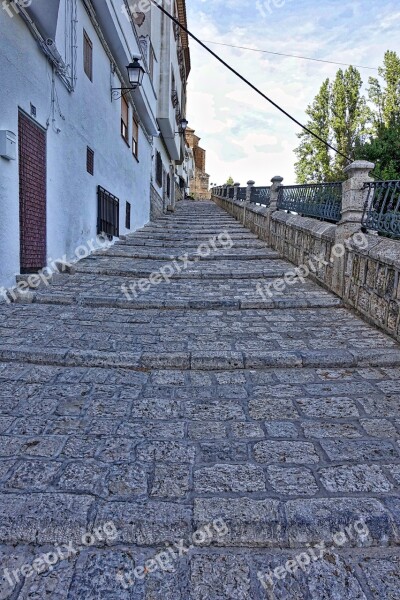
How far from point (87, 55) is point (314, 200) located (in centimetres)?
550

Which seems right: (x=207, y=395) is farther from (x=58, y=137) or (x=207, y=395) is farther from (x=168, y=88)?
(x=168, y=88)

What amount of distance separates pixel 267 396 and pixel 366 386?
2.97 feet

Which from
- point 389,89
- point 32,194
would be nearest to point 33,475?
point 32,194

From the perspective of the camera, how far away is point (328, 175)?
34.2 metres

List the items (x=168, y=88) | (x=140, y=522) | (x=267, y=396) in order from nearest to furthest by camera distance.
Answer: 1. (x=140, y=522)
2. (x=267, y=396)
3. (x=168, y=88)

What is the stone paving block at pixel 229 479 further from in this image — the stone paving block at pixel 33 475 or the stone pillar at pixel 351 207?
the stone pillar at pixel 351 207

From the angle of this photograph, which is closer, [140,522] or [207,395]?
[140,522]

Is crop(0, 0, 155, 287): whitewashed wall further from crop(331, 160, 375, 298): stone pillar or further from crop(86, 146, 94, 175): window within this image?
crop(331, 160, 375, 298): stone pillar

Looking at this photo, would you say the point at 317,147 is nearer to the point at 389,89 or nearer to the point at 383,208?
the point at 389,89

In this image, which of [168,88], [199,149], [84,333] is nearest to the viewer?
[84,333]

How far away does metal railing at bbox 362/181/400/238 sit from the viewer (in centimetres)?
472

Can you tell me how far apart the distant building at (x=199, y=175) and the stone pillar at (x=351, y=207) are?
54459 millimetres

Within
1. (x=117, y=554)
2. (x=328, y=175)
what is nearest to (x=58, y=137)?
(x=117, y=554)

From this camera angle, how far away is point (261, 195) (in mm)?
13383
